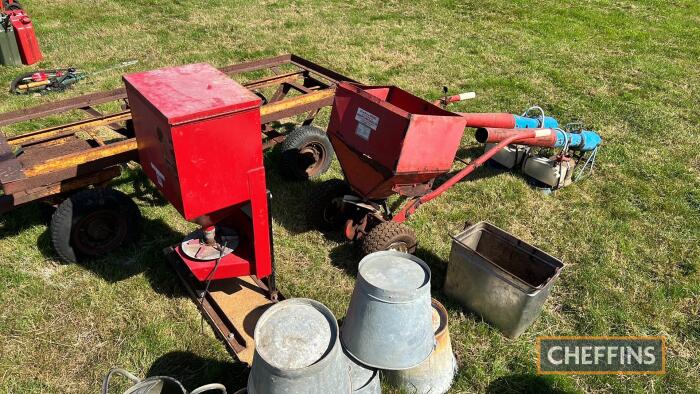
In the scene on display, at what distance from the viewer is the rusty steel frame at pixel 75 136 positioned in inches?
152

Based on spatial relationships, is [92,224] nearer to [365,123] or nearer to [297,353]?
[365,123]

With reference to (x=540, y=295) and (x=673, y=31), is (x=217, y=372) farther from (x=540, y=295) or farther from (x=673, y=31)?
(x=673, y=31)

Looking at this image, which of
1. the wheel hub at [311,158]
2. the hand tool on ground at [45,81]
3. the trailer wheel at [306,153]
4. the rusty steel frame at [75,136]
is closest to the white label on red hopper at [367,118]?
the rusty steel frame at [75,136]

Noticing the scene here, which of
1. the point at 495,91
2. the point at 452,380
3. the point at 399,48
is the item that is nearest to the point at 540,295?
the point at 452,380

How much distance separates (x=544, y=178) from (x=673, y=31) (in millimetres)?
8909

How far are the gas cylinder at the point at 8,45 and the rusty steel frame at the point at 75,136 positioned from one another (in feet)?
14.9

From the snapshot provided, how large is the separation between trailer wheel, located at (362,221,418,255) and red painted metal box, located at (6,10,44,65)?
24.5ft

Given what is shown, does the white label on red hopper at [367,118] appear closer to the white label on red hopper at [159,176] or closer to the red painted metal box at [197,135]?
the red painted metal box at [197,135]

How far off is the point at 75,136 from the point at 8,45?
16.8 feet

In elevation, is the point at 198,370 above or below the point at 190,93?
below

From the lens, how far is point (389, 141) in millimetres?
3994

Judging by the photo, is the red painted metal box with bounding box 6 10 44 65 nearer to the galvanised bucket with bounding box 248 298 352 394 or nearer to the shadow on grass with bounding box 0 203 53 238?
the shadow on grass with bounding box 0 203 53 238

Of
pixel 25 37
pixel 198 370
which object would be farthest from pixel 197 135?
pixel 25 37

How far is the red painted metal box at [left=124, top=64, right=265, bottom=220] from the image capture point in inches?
119
